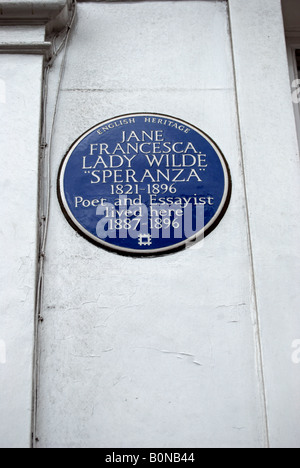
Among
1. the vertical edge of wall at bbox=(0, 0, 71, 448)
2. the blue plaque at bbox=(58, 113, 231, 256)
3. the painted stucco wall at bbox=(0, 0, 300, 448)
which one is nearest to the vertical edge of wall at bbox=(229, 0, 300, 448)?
the painted stucco wall at bbox=(0, 0, 300, 448)

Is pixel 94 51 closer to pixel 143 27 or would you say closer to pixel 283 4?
pixel 143 27

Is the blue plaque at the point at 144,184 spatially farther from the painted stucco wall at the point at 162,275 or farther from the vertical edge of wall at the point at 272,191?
the vertical edge of wall at the point at 272,191

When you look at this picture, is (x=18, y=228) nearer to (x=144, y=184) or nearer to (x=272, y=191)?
(x=144, y=184)

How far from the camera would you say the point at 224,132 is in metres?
5.17

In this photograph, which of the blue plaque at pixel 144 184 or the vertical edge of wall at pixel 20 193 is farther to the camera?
the blue plaque at pixel 144 184

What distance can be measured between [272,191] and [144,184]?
95 centimetres

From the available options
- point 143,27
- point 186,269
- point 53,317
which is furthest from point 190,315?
point 143,27

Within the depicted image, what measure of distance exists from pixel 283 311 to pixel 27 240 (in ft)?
6.09

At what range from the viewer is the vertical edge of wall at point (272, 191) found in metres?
4.31

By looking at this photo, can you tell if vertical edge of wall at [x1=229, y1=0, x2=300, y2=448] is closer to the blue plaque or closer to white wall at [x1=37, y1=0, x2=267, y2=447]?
white wall at [x1=37, y1=0, x2=267, y2=447]

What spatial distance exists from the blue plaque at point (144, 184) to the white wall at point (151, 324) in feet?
0.32

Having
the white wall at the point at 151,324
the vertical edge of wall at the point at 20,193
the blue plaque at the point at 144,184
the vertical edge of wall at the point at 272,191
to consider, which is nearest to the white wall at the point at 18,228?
the vertical edge of wall at the point at 20,193

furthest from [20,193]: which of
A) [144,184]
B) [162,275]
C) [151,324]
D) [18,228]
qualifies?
[151,324]

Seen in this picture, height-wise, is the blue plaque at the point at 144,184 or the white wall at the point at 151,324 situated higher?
the blue plaque at the point at 144,184
